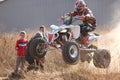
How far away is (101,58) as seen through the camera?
14539 millimetres

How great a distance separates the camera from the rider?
13.8 m

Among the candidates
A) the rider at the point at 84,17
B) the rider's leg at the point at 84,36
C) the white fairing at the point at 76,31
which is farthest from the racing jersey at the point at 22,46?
the rider's leg at the point at 84,36

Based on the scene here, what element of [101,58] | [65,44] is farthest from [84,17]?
[101,58]

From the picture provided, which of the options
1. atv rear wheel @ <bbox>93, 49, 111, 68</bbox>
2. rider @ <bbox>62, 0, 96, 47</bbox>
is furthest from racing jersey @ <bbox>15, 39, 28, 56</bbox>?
atv rear wheel @ <bbox>93, 49, 111, 68</bbox>

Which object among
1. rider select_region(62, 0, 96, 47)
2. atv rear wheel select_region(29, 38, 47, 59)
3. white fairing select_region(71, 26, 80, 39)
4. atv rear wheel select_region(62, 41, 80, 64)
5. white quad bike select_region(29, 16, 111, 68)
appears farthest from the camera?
rider select_region(62, 0, 96, 47)

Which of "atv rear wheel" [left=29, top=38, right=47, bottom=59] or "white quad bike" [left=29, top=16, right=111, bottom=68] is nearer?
"white quad bike" [left=29, top=16, right=111, bottom=68]

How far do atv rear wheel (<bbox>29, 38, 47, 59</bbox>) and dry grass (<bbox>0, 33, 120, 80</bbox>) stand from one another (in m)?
0.66

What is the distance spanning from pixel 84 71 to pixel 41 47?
1452 mm

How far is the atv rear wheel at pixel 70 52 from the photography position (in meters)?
12.7

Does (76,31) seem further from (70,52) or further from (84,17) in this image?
(70,52)

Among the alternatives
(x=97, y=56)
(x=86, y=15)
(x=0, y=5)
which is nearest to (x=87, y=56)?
(x=97, y=56)

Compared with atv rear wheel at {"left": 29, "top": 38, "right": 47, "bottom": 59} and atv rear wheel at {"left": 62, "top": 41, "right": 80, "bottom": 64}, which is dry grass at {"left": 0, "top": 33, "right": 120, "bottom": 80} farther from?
atv rear wheel at {"left": 29, "top": 38, "right": 47, "bottom": 59}

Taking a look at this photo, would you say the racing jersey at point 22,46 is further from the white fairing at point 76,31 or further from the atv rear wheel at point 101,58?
the atv rear wheel at point 101,58

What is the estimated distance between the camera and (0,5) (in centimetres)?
3516
